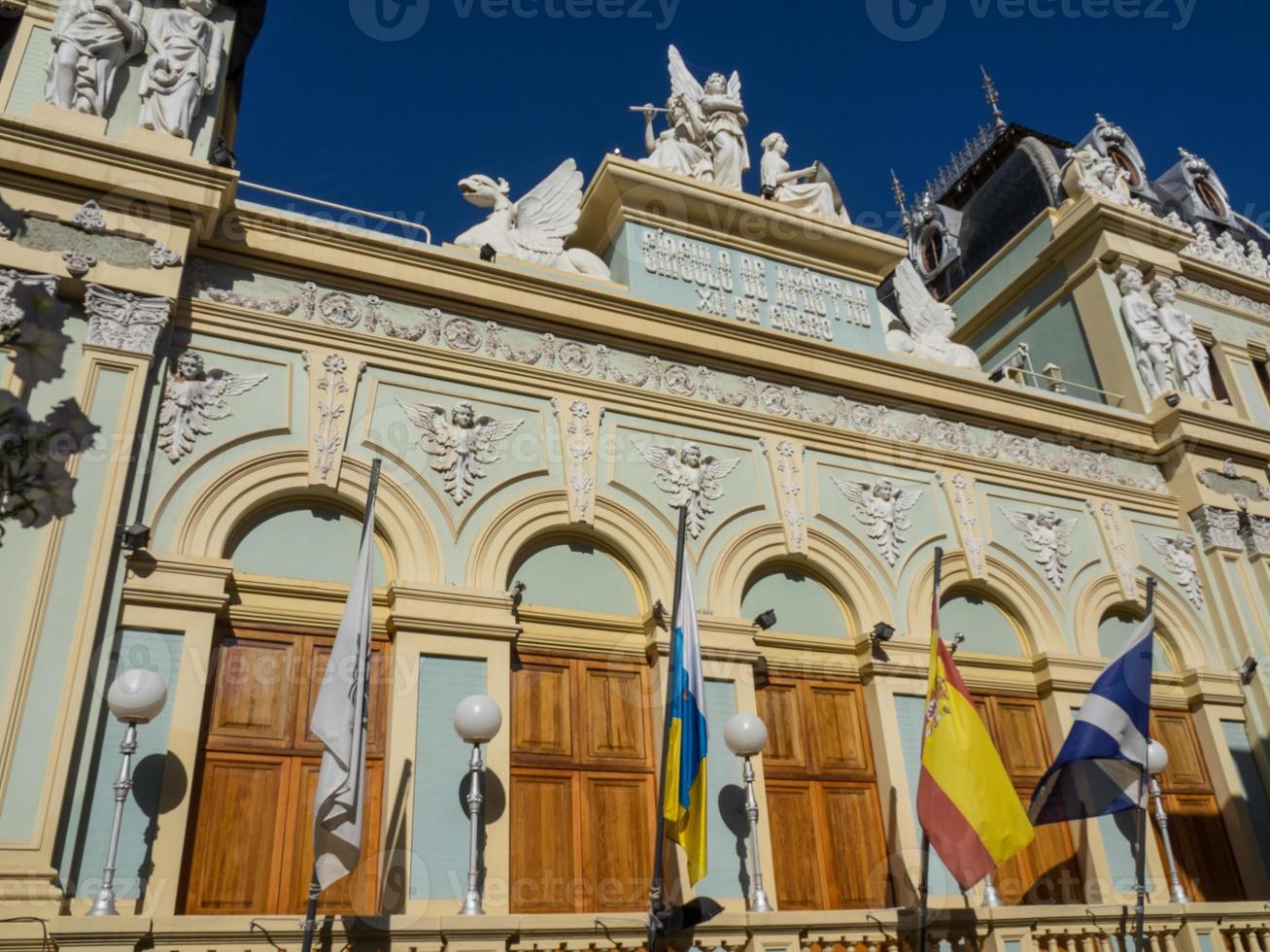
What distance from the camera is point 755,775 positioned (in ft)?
36.1

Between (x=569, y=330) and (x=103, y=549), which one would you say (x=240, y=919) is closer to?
(x=103, y=549)

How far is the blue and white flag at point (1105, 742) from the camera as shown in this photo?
10984 millimetres

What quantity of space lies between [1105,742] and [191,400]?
9.49m

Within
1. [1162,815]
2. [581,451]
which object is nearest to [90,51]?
[581,451]

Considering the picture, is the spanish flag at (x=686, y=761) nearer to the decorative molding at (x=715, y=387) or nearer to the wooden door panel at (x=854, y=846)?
the wooden door panel at (x=854, y=846)

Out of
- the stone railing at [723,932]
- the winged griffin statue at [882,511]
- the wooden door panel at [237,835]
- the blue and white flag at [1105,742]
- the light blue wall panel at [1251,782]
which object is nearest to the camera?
the stone railing at [723,932]

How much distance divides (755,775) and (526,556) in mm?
3174

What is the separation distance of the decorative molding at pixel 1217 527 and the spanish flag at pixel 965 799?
7.17 m

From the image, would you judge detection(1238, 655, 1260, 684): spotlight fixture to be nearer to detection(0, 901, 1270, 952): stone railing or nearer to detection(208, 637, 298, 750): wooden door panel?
detection(0, 901, 1270, 952): stone railing

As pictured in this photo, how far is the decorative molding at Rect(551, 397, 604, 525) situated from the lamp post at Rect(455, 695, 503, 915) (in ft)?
9.33

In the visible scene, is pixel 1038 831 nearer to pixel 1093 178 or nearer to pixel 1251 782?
pixel 1251 782

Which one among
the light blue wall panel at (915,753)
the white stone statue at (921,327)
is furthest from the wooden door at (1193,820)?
the white stone statue at (921,327)

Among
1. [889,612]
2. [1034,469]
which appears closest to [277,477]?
[889,612]

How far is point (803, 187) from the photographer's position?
52.1 feet
